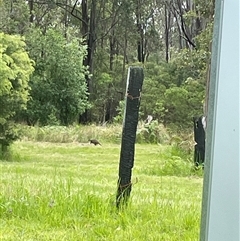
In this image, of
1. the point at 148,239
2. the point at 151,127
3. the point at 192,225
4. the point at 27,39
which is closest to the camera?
the point at 148,239

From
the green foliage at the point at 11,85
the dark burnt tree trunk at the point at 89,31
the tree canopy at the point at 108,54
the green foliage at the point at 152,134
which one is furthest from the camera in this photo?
the dark burnt tree trunk at the point at 89,31

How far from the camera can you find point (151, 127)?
6.05 meters

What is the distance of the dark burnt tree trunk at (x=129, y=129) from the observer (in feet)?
5.38

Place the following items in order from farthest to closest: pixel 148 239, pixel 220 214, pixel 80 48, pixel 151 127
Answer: pixel 80 48 → pixel 151 127 → pixel 148 239 → pixel 220 214

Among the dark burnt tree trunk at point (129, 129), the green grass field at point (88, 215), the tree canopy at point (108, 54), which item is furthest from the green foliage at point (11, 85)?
the dark burnt tree trunk at point (129, 129)

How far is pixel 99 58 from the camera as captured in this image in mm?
10133

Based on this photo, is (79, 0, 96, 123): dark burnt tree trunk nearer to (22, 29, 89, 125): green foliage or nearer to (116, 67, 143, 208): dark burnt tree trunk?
(22, 29, 89, 125): green foliage

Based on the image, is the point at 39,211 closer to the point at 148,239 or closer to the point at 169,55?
Result: the point at 148,239

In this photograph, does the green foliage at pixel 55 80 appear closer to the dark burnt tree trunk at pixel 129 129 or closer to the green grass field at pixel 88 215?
the green grass field at pixel 88 215

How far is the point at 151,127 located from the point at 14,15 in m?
4.32

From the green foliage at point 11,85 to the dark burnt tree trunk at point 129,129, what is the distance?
2.43 metres

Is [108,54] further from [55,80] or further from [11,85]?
[11,85]

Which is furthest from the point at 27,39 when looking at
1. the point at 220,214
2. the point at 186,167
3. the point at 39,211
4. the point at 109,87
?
the point at 220,214

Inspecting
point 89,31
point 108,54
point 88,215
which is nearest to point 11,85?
point 88,215
